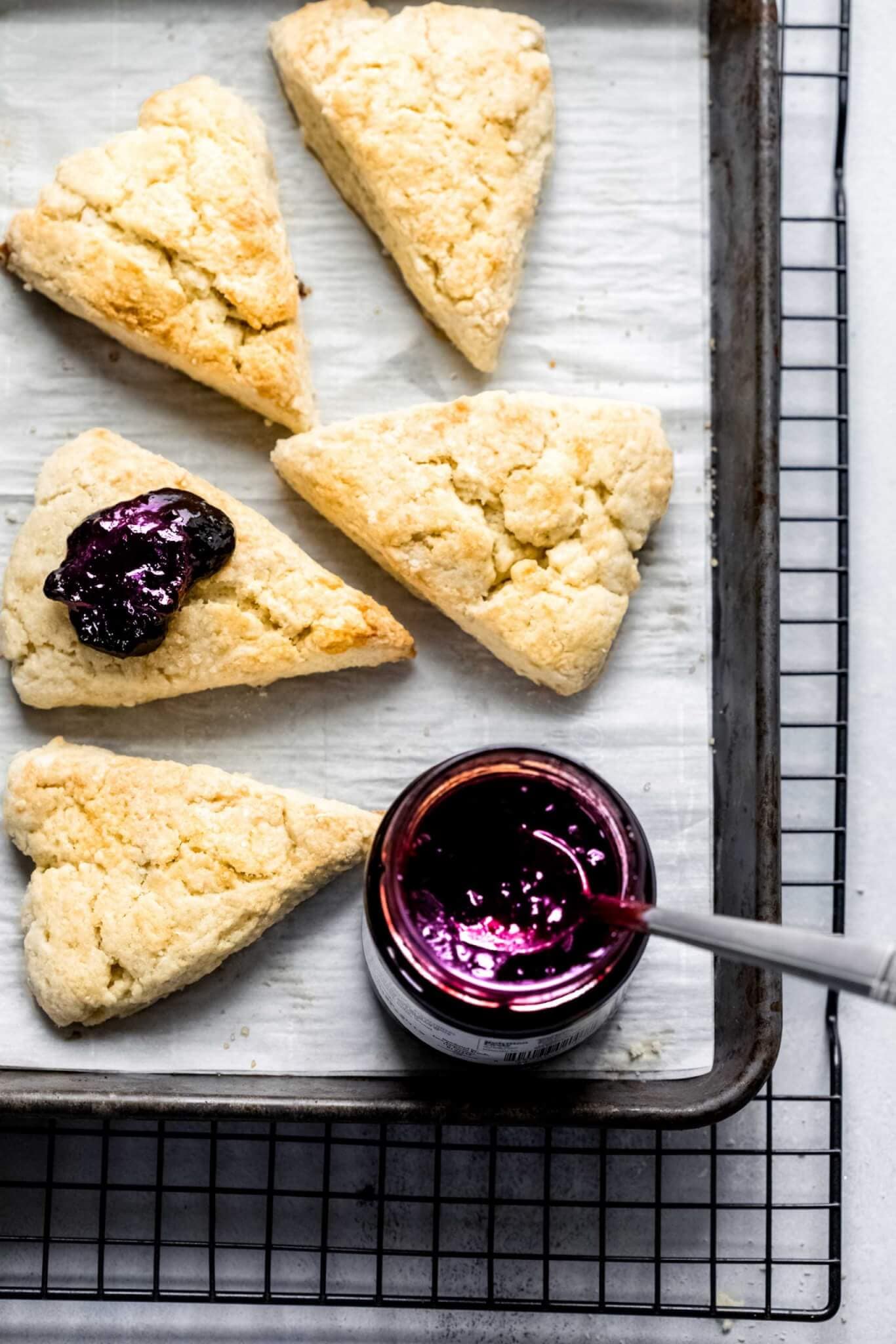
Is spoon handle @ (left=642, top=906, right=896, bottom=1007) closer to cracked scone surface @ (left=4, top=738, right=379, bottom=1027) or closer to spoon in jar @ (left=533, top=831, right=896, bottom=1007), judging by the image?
spoon in jar @ (left=533, top=831, right=896, bottom=1007)

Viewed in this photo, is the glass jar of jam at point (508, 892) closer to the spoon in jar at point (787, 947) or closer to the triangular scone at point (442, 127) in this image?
the spoon in jar at point (787, 947)

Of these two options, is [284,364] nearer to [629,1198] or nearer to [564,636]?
[564,636]

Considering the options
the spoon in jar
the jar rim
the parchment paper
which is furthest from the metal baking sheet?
the spoon in jar

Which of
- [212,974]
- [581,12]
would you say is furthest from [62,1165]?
[581,12]

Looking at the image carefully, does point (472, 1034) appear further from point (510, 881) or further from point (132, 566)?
point (132, 566)

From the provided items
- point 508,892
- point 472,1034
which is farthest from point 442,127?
point 472,1034

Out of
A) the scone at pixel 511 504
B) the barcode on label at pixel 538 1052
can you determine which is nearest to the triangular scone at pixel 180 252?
the scone at pixel 511 504
